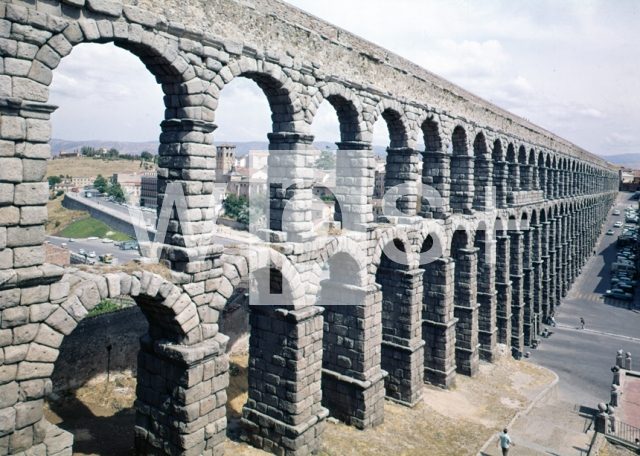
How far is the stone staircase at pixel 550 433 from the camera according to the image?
53.4ft

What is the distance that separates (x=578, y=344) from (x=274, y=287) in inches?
1138

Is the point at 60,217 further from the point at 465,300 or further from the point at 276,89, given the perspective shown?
the point at 276,89

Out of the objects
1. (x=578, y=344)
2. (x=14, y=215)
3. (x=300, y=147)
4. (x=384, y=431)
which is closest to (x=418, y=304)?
(x=384, y=431)

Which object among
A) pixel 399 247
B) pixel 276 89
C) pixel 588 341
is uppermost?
pixel 276 89

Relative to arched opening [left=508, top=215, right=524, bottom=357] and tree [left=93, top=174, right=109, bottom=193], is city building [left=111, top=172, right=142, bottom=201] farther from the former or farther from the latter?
arched opening [left=508, top=215, right=524, bottom=357]

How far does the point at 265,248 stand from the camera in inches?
492

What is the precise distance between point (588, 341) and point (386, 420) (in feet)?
81.0

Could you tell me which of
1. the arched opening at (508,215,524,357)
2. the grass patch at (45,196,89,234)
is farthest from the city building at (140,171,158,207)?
the arched opening at (508,215,524,357)

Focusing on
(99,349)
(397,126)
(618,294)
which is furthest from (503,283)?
(618,294)

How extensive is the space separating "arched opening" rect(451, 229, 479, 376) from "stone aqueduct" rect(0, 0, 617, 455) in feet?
0.28

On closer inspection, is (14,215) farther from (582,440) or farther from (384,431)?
(582,440)

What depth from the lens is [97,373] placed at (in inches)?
724

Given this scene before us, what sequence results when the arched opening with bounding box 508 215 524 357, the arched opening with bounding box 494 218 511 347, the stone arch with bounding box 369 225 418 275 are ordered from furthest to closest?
the arched opening with bounding box 508 215 524 357 < the arched opening with bounding box 494 218 511 347 < the stone arch with bounding box 369 225 418 275

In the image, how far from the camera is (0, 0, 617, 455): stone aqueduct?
26.6ft
